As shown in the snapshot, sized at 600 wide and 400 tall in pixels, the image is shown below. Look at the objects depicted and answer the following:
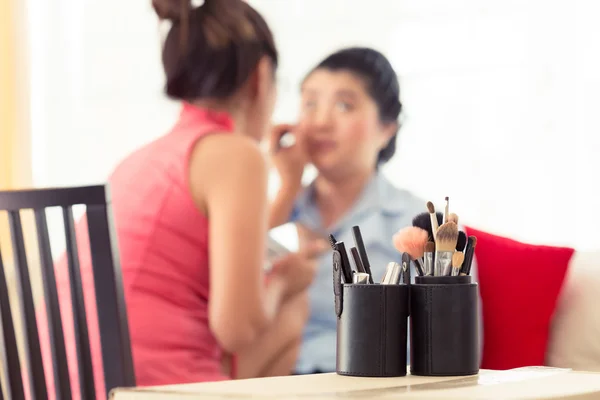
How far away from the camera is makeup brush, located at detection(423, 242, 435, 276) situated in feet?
3.70

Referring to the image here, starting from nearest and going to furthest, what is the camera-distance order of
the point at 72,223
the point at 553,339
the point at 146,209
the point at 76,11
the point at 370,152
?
the point at 72,223
the point at 553,339
the point at 146,209
the point at 370,152
the point at 76,11

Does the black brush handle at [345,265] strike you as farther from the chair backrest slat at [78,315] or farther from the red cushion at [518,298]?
the red cushion at [518,298]

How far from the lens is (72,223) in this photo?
1.23m

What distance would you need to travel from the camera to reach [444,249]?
112cm

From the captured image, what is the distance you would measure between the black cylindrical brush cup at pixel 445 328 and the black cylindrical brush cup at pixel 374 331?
2 cm

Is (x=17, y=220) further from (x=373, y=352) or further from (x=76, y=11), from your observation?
(x=76, y=11)

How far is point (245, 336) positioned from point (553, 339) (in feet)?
2.01

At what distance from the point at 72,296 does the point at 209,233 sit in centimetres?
58

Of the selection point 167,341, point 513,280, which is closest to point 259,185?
point 167,341

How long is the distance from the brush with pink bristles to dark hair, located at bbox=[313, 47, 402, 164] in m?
0.81

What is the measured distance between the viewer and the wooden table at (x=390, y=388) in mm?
887

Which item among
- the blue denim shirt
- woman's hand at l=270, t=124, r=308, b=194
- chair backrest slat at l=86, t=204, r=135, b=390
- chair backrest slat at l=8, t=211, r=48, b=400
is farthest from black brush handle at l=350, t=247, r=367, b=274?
woman's hand at l=270, t=124, r=308, b=194

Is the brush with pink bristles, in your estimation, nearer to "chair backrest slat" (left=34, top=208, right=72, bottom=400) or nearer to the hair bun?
"chair backrest slat" (left=34, top=208, right=72, bottom=400)

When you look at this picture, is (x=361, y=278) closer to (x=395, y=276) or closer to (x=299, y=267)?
(x=395, y=276)
